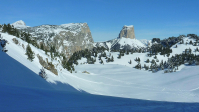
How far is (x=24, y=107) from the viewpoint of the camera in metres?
6.95

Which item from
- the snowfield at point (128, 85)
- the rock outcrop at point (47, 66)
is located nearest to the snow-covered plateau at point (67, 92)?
the snowfield at point (128, 85)

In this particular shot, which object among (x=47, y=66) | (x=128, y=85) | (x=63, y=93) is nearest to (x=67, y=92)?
(x=63, y=93)

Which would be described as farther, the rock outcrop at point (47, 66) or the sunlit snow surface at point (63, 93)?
the rock outcrop at point (47, 66)

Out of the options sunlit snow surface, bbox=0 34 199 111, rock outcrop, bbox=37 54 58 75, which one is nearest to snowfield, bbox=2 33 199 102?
sunlit snow surface, bbox=0 34 199 111

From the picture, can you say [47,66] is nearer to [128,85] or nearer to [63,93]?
[128,85]

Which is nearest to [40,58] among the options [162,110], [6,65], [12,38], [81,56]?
[12,38]

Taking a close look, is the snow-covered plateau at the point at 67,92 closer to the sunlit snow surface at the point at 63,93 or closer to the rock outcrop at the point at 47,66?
the sunlit snow surface at the point at 63,93

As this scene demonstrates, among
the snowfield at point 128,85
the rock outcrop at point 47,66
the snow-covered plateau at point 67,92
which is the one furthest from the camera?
the rock outcrop at point 47,66

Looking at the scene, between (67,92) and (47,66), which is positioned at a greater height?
(47,66)

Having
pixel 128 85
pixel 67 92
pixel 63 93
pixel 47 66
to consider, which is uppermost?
pixel 47 66

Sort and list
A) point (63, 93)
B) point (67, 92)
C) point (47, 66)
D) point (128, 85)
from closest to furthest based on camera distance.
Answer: point (63, 93) < point (67, 92) < point (47, 66) < point (128, 85)

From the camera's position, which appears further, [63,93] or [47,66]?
[47,66]

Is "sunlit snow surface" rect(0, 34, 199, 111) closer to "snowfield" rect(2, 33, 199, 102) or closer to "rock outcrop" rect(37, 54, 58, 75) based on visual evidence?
"snowfield" rect(2, 33, 199, 102)

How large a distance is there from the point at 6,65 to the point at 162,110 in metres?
18.1
